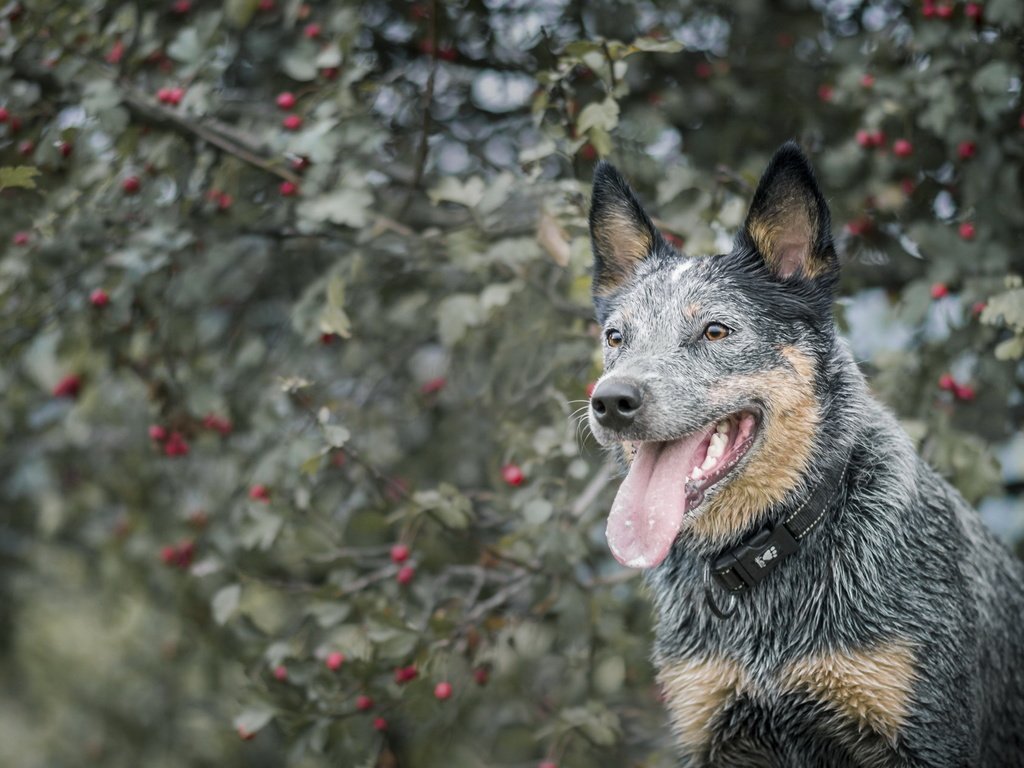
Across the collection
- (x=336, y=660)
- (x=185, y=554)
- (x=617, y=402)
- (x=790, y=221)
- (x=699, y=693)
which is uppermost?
(x=790, y=221)

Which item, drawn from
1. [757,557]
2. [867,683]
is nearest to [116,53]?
[757,557]

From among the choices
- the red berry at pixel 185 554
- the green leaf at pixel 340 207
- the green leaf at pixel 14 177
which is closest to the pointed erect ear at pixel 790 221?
the green leaf at pixel 340 207

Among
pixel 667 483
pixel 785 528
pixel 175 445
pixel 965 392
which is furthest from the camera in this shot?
pixel 175 445

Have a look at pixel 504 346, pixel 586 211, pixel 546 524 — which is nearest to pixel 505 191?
pixel 586 211

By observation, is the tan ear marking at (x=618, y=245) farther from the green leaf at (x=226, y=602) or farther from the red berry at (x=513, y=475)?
the green leaf at (x=226, y=602)

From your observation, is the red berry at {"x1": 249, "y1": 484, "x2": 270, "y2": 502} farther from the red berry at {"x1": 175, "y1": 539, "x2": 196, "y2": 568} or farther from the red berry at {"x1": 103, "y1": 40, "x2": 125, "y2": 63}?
the red berry at {"x1": 103, "y1": 40, "x2": 125, "y2": 63}

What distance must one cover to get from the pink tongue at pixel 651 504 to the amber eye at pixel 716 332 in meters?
0.27

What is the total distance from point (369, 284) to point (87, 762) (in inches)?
183

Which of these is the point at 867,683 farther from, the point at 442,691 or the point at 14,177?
the point at 14,177

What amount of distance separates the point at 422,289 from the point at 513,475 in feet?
4.39

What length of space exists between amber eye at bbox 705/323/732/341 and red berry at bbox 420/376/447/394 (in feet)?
6.70

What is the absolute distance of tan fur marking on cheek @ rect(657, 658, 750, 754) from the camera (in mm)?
2963

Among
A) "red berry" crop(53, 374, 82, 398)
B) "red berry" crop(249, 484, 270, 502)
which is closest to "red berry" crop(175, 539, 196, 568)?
"red berry" crop(53, 374, 82, 398)

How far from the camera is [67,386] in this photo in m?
4.75
